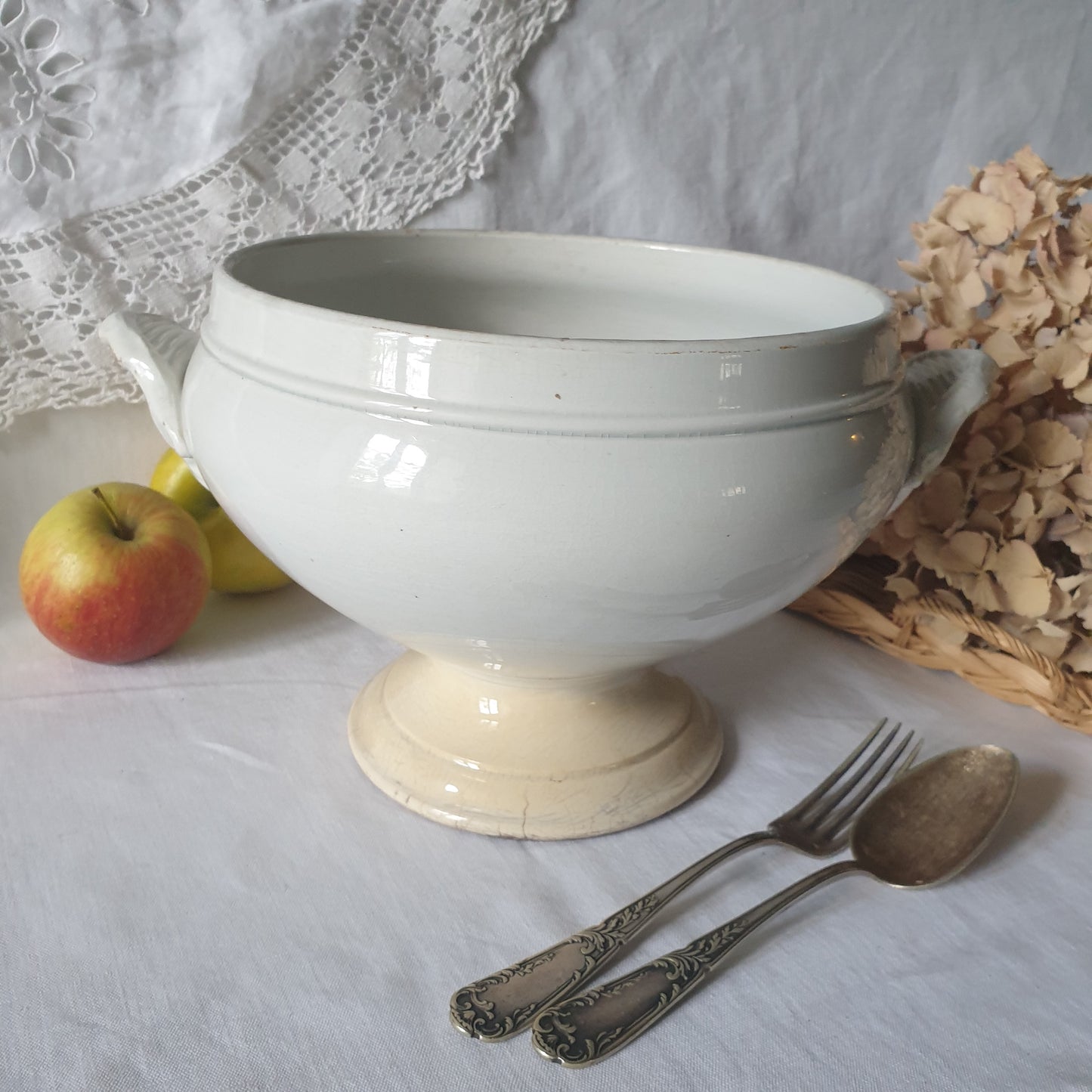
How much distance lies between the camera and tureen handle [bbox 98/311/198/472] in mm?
540

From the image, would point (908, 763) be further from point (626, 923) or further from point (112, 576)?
point (112, 576)

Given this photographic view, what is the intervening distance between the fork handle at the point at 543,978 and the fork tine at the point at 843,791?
0.34 ft

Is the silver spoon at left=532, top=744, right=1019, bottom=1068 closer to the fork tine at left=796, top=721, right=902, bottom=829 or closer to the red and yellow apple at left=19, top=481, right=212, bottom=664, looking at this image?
the fork tine at left=796, top=721, right=902, bottom=829

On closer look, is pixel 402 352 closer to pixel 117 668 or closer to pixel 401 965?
pixel 401 965

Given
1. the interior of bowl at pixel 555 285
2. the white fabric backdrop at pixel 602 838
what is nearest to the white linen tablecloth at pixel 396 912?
the white fabric backdrop at pixel 602 838

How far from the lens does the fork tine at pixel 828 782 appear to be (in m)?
0.55

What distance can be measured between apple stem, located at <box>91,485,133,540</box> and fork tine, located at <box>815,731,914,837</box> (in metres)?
0.46

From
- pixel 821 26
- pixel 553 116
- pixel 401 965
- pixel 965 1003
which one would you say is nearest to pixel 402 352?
pixel 401 965

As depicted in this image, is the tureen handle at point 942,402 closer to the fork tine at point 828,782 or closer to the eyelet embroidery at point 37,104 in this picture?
the fork tine at point 828,782

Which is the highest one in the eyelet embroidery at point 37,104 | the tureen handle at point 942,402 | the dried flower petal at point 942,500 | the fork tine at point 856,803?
the eyelet embroidery at point 37,104

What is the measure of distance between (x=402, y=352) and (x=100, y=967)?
0.27 meters

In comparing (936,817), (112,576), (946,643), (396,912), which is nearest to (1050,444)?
(946,643)

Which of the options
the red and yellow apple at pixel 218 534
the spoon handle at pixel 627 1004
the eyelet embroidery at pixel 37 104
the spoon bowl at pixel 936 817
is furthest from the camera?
the red and yellow apple at pixel 218 534

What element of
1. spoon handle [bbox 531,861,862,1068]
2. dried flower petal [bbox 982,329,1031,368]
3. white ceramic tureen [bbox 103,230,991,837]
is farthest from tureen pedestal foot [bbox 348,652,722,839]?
dried flower petal [bbox 982,329,1031,368]
